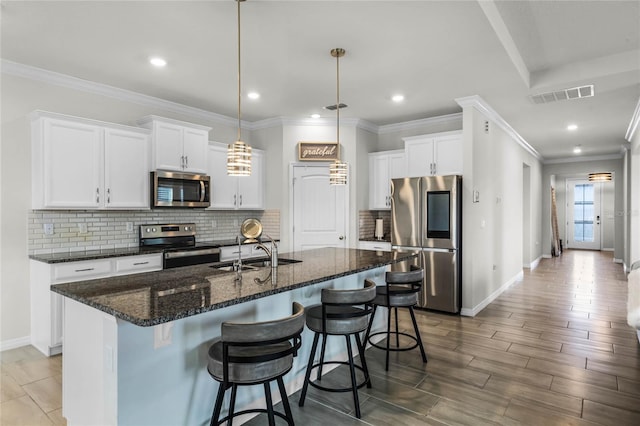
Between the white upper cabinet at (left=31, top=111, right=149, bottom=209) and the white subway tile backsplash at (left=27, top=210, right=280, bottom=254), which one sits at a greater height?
the white upper cabinet at (left=31, top=111, right=149, bottom=209)

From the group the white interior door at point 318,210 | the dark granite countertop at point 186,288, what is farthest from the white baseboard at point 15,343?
the white interior door at point 318,210

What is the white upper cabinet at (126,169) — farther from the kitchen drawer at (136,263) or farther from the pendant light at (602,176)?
the pendant light at (602,176)

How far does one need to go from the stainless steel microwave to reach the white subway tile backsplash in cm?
38

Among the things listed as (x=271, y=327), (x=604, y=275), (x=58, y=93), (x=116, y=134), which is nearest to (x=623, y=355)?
(x=271, y=327)

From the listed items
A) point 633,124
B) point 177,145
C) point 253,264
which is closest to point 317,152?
point 177,145

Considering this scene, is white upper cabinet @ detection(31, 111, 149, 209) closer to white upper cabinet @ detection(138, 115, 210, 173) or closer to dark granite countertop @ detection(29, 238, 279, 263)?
white upper cabinet @ detection(138, 115, 210, 173)

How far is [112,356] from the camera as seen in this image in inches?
69.8

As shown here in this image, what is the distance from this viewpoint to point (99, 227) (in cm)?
421

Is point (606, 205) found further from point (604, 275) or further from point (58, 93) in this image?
point (58, 93)

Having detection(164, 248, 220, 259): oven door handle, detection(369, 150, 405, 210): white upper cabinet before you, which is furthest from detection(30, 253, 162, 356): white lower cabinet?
detection(369, 150, 405, 210): white upper cabinet

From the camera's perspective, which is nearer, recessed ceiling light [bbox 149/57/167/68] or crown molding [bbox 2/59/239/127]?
recessed ceiling light [bbox 149/57/167/68]

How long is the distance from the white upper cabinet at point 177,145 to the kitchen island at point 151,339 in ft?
7.60

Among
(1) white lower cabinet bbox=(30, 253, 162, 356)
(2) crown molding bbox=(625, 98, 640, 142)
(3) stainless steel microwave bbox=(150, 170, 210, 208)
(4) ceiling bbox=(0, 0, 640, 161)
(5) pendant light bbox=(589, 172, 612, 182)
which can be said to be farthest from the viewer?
(5) pendant light bbox=(589, 172, 612, 182)

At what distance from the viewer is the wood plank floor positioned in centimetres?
250
